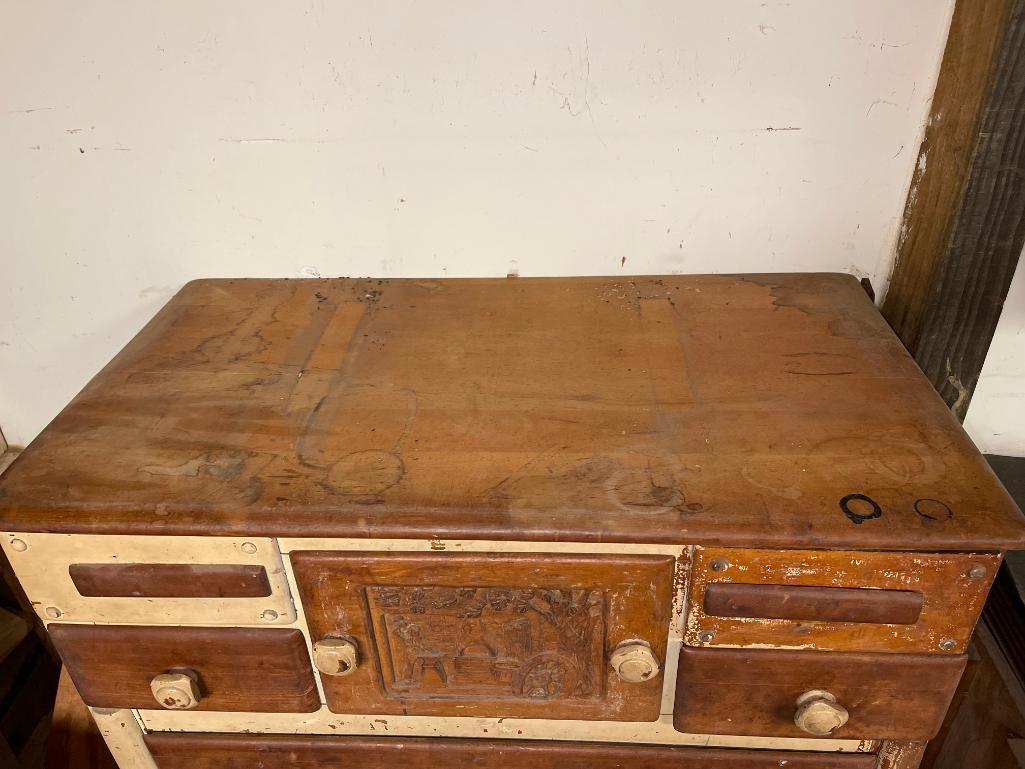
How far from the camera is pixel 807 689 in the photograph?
870 mm

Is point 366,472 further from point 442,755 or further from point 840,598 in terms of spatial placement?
point 840,598

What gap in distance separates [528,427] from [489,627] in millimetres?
233

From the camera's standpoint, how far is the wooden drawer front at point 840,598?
30.8 inches

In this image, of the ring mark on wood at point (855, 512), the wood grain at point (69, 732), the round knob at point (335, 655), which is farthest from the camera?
the wood grain at point (69, 732)

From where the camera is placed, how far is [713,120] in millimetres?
1128

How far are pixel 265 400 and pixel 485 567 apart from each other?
0.37 metres

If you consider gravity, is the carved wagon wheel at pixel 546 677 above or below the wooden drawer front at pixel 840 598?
below

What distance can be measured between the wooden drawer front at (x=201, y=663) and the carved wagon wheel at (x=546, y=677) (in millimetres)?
261

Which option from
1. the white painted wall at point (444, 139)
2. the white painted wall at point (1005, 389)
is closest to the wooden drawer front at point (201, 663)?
the white painted wall at point (444, 139)

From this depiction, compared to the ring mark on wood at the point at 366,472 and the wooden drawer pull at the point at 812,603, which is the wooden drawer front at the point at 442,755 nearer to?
the wooden drawer pull at the point at 812,603

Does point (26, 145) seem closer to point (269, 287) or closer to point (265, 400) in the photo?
point (269, 287)

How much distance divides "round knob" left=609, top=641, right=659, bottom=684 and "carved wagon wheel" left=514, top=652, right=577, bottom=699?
0.06 m

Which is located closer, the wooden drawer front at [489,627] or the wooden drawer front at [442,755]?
the wooden drawer front at [489,627]

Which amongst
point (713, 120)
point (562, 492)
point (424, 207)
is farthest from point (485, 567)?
point (713, 120)
